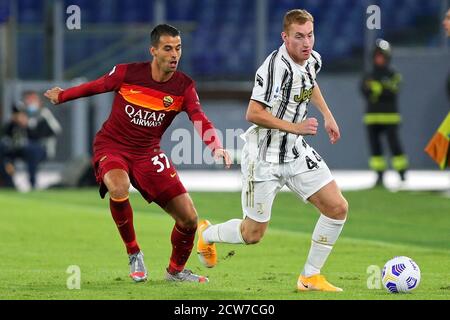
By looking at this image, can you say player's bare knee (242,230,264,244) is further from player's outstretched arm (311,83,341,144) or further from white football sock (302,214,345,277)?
player's outstretched arm (311,83,341,144)

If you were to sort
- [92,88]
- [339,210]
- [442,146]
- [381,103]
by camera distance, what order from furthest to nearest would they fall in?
1. [381,103]
2. [442,146]
3. [92,88]
4. [339,210]

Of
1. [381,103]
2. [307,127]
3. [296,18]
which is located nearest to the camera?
[307,127]

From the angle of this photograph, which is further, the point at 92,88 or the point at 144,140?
the point at 144,140

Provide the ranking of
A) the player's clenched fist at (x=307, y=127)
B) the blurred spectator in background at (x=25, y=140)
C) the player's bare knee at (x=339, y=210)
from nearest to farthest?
the player's clenched fist at (x=307, y=127)
the player's bare knee at (x=339, y=210)
the blurred spectator in background at (x=25, y=140)

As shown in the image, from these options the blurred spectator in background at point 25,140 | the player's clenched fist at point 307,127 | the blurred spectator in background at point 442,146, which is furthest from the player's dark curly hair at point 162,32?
the blurred spectator in background at point 25,140

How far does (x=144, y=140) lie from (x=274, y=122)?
1294mm

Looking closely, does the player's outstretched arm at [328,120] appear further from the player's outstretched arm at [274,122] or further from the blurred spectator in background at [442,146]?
the blurred spectator in background at [442,146]

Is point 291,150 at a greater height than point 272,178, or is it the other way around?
point 291,150

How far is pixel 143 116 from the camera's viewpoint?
935cm

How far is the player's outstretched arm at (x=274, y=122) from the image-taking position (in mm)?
8352

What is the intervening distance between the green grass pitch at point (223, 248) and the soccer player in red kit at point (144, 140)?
0.38 metres

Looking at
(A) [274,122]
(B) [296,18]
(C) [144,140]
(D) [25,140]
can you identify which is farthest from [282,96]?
(D) [25,140]

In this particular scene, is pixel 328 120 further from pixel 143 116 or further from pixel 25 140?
pixel 25 140

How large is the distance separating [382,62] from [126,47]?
27.1ft
